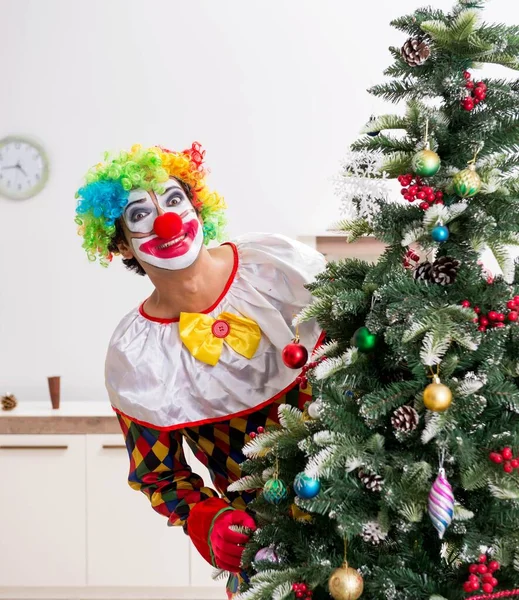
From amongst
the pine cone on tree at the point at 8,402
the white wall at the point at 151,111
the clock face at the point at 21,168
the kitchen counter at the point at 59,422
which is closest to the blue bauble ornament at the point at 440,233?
the kitchen counter at the point at 59,422

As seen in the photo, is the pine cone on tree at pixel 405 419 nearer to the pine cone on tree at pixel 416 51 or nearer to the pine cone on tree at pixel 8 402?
the pine cone on tree at pixel 416 51

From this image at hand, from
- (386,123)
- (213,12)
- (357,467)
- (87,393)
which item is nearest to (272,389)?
(357,467)

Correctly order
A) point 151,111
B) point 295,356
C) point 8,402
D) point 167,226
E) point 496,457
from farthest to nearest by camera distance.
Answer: point 151,111 → point 8,402 → point 167,226 → point 295,356 → point 496,457

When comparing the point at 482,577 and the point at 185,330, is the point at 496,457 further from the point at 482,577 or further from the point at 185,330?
the point at 185,330

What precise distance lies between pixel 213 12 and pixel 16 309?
183 centimetres

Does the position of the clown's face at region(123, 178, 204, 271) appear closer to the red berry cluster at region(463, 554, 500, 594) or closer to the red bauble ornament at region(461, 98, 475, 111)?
the red bauble ornament at region(461, 98, 475, 111)

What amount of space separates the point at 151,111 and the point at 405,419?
10.3ft

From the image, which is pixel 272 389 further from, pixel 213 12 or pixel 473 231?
pixel 213 12

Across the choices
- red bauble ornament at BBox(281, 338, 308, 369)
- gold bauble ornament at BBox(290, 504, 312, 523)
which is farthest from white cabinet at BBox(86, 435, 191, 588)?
gold bauble ornament at BBox(290, 504, 312, 523)

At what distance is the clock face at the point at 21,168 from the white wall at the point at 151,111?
0.16 ft

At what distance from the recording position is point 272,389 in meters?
1.54

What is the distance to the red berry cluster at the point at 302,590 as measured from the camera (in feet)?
3.21

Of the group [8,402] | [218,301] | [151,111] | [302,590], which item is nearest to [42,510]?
[8,402]

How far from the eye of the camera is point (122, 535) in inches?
130
